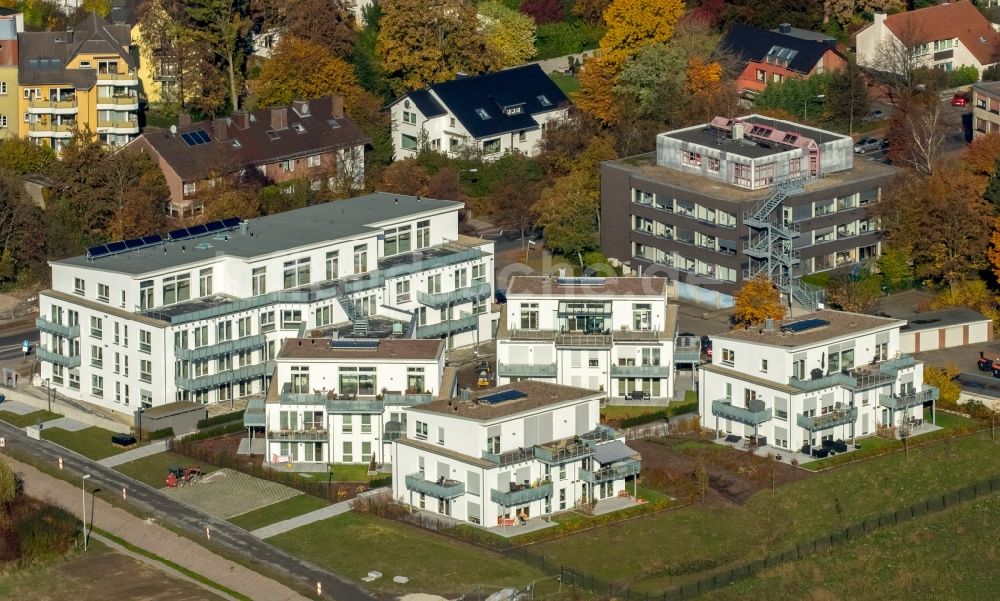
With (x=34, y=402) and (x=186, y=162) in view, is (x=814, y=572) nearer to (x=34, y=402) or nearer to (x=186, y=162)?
(x=34, y=402)

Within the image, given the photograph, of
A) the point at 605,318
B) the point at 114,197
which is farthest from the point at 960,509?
the point at 114,197

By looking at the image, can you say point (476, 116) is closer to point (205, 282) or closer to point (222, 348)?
point (205, 282)

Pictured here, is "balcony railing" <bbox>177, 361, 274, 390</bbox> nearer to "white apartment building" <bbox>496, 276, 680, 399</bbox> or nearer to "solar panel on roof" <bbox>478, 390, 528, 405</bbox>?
"white apartment building" <bbox>496, 276, 680, 399</bbox>

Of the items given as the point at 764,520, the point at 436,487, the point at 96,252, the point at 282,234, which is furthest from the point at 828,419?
the point at 96,252

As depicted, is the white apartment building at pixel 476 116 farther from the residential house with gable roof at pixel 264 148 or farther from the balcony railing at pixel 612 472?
the balcony railing at pixel 612 472

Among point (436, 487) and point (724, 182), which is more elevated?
point (724, 182)

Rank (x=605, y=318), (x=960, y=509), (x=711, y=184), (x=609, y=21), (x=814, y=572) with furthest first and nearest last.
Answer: (x=609, y=21)
(x=711, y=184)
(x=605, y=318)
(x=960, y=509)
(x=814, y=572)
